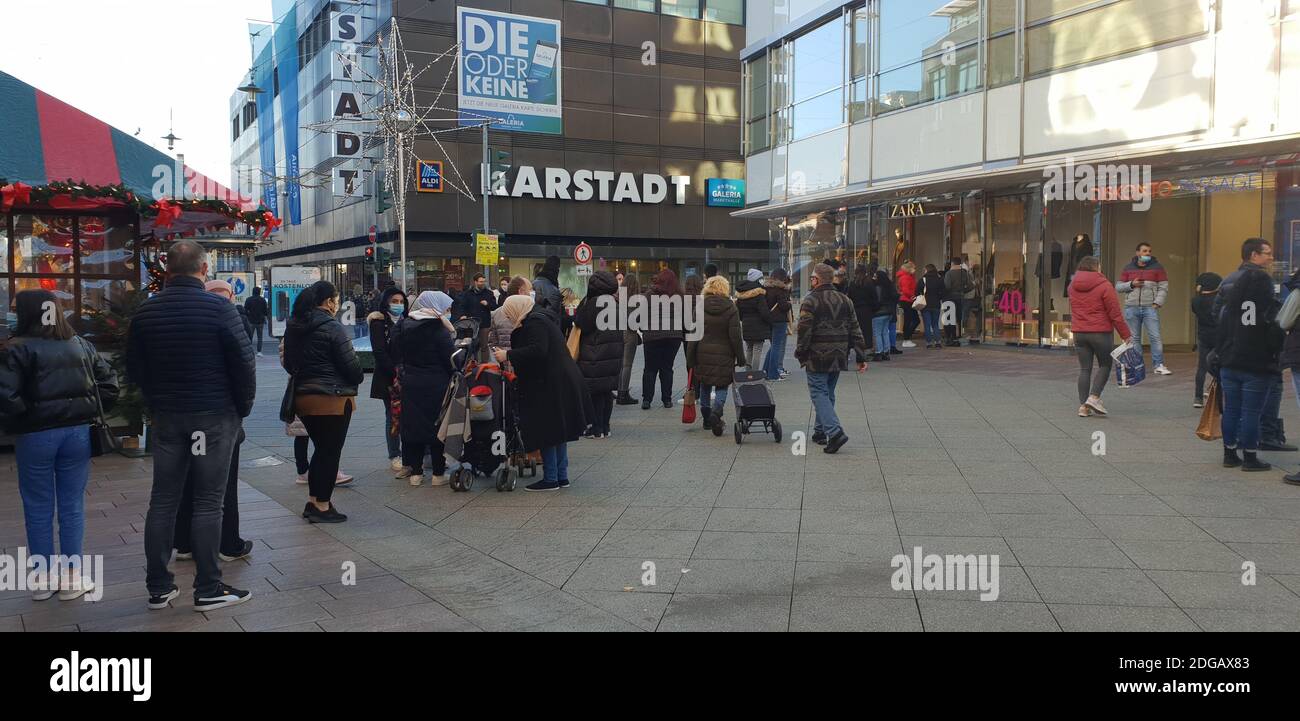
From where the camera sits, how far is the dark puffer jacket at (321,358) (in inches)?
280

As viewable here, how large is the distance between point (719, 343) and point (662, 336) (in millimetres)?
1567

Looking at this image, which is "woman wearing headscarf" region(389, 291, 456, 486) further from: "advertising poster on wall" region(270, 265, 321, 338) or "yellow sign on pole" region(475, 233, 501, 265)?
"advertising poster on wall" region(270, 265, 321, 338)

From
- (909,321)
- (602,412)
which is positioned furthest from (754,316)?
(909,321)

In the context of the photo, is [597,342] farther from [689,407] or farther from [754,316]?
[754,316]

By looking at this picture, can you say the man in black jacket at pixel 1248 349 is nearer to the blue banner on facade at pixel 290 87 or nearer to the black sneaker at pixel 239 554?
the black sneaker at pixel 239 554

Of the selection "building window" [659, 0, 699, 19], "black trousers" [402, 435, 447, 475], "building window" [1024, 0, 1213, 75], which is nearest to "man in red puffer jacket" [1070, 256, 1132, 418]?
"building window" [1024, 0, 1213, 75]

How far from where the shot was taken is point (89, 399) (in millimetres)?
5461

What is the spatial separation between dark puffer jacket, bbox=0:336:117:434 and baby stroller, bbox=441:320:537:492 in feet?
10.0

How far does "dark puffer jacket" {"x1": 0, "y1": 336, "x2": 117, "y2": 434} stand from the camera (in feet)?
17.0

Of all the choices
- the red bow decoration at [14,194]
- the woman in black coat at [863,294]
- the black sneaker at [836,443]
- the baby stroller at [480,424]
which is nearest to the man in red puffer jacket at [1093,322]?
the black sneaker at [836,443]

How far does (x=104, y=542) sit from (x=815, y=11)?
22.2 m

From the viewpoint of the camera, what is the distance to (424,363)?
8.34 metres
